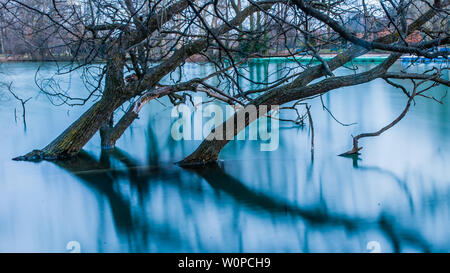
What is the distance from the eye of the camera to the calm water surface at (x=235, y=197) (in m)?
5.66

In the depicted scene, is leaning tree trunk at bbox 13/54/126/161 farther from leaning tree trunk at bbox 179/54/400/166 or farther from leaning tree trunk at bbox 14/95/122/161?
leaning tree trunk at bbox 179/54/400/166

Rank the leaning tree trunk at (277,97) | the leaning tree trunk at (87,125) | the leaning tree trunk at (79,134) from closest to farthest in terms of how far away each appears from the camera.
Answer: the leaning tree trunk at (277,97) < the leaning tree trunk at (87,125) < the leaning tree trunk at (79,134)

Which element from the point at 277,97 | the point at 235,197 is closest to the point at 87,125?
the point at 235,197

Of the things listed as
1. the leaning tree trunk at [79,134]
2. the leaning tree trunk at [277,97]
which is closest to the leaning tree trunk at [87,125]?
the leaning tree trunk at [79,134]

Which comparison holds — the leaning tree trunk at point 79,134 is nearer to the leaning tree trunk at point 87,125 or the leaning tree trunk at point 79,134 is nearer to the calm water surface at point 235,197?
the leaning tree trunk at point 87,125

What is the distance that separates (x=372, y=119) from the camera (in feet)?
43.7

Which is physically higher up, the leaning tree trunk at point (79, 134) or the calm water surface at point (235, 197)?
the leaning tree trunk at point (79, 134)

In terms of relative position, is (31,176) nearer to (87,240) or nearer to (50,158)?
(50,158)

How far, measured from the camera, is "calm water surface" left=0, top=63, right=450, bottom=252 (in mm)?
5660

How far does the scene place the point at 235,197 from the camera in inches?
281

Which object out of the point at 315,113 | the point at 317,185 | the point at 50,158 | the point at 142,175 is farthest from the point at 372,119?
the point at 50,158

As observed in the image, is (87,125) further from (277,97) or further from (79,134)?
(277,97)
